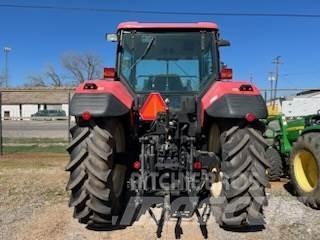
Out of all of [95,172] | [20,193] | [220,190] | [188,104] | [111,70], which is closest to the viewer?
[95,172]

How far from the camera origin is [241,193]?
5.07 metres

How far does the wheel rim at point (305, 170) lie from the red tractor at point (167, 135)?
1.93m

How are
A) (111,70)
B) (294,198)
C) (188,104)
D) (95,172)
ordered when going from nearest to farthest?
(95,172) < (188,104) < (111,70) < (294,198)

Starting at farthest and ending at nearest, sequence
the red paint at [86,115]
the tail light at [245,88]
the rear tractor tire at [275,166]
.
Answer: the rear tractor tire at [275,166] < the tail light at [245,88] < the red paint at [86,115]

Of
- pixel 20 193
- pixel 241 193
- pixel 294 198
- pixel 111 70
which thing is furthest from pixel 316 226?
pixel 20 193

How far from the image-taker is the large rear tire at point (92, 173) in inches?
197

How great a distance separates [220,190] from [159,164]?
794 mm

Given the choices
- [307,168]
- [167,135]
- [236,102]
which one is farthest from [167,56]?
[307,168]

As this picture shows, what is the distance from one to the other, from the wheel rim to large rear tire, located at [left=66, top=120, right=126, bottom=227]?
3.34 meters

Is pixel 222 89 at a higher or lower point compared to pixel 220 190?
higher

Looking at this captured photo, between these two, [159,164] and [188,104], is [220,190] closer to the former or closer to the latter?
[159,164]

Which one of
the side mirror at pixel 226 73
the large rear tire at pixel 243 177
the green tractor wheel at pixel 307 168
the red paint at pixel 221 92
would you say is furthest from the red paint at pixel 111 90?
the green tractor wheel at pixel 307 168

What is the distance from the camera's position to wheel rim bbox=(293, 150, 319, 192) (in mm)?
7016

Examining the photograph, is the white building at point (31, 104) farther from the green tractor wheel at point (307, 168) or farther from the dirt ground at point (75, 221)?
the green tractor wheel at point (307, 168)
